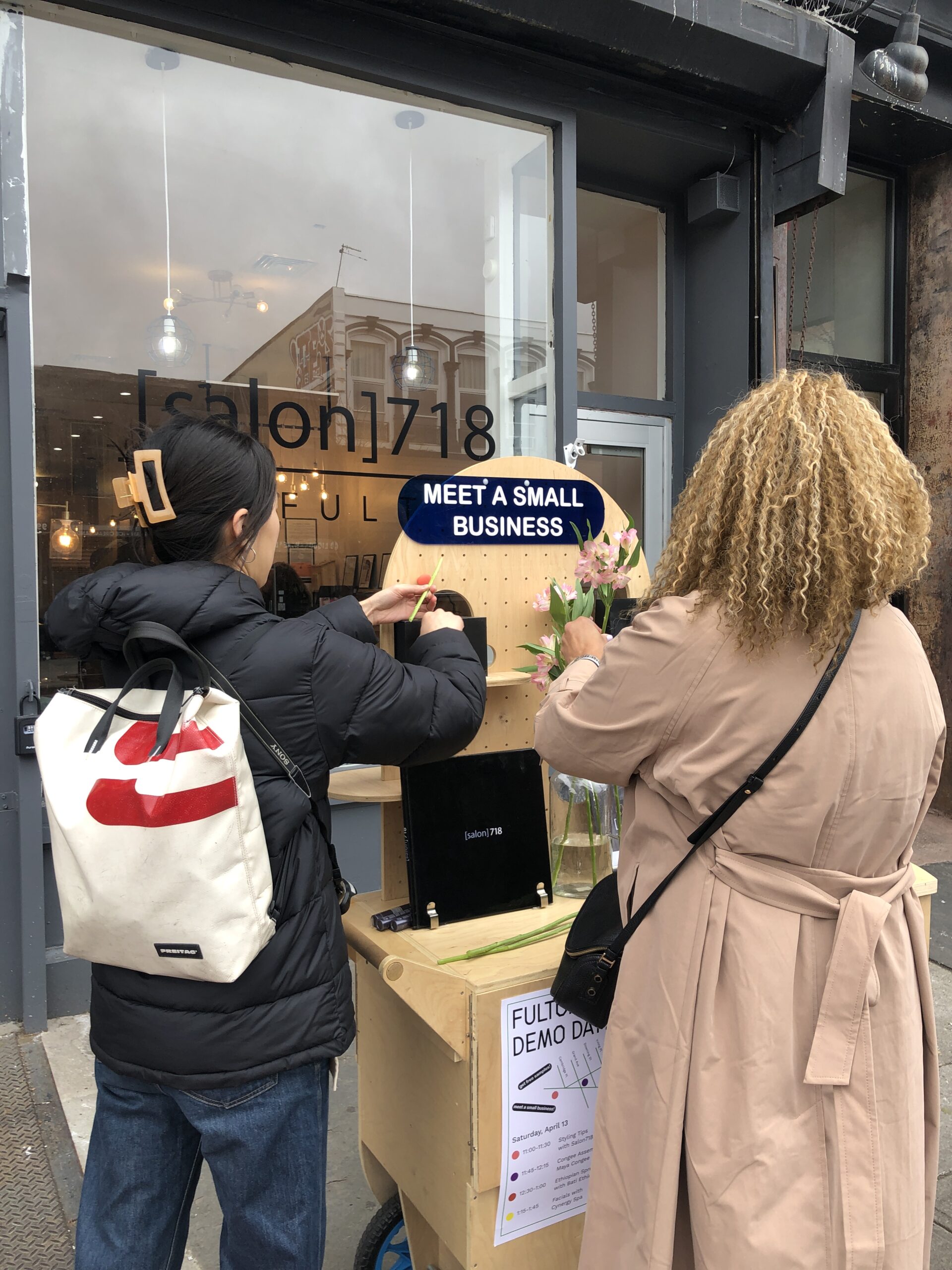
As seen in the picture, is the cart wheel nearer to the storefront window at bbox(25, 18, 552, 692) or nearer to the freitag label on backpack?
the freitag label on backpack

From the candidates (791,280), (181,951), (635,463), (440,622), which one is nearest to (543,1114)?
(181,951)

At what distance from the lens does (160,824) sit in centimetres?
127

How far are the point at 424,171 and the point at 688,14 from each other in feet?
4.33

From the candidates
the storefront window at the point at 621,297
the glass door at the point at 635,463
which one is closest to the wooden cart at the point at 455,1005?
the glass door at the point at 635,463

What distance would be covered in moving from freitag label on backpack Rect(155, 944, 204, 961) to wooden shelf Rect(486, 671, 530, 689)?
2.96 ft

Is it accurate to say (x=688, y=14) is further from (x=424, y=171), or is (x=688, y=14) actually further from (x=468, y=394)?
(x=468, y=394)

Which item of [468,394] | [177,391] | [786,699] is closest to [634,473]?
[468,394]

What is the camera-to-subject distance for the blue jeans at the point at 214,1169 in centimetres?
141

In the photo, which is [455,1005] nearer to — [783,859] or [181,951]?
[181,951]

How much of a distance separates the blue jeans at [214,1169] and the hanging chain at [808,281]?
5.26 meters

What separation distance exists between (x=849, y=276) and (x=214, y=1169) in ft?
20.1

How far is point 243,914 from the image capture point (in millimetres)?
1334

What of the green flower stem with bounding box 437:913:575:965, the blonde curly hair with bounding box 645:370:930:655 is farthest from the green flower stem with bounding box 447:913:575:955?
the blonde curly hair with bounding box 645:370:930:655

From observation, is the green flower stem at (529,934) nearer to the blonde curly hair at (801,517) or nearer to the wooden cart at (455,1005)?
the wooden cart at (455,1005)
